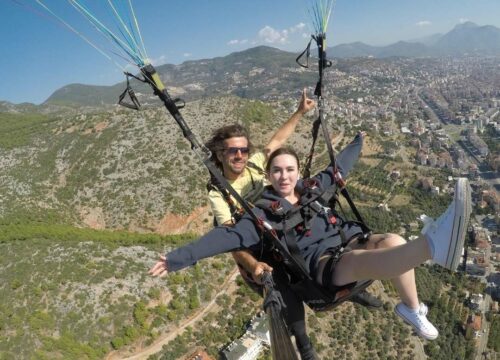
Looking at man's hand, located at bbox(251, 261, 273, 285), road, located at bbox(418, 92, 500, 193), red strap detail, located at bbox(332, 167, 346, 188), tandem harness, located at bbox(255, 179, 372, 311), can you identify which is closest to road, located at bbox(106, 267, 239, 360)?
tandem harness, located at bbox(255, 179, 372, 311)

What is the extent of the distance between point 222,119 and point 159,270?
38.2m

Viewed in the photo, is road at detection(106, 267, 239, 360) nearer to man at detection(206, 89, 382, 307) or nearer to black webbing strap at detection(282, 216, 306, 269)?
man at detection(206, 89, 382, 307)

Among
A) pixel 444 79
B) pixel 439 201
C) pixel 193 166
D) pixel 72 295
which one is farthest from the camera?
pixel 444 79

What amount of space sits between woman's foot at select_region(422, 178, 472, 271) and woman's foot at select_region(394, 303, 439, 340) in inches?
56.8

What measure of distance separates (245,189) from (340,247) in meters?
1.39

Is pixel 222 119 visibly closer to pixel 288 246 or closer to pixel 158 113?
pixel 158 113

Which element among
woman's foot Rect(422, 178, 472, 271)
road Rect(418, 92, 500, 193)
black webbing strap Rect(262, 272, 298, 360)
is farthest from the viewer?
road Rect(418, 92, 500, 193)

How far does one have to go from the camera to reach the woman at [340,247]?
267 centimetres

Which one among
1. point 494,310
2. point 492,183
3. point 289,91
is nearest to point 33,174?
point 494,310

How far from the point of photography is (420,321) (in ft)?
12.8

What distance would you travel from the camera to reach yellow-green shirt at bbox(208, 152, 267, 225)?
4.30 meters

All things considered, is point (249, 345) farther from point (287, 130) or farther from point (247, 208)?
Answer: point (247, 208)

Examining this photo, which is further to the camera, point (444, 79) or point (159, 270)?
point (444, 79)

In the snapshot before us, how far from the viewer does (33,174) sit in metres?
35.5
